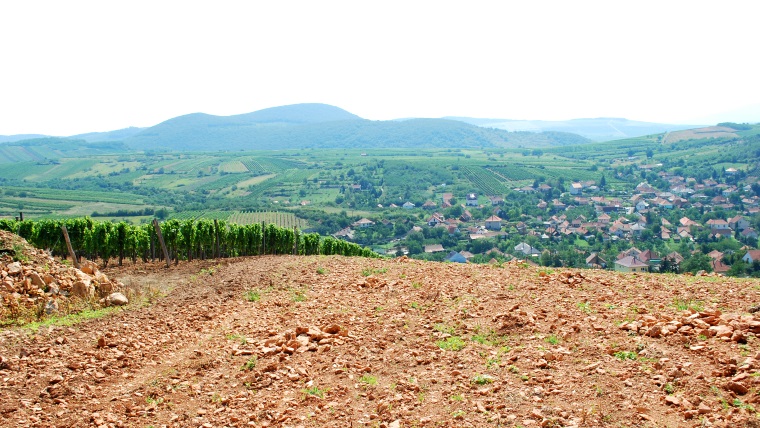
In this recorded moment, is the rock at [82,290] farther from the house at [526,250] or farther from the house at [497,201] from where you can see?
the house at [497,201]

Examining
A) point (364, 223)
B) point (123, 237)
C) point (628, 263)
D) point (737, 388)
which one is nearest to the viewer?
point (737, 388)

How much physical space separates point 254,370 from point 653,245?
6729cm

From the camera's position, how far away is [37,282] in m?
12.2

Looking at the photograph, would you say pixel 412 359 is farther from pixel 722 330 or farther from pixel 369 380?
pixel 722 330

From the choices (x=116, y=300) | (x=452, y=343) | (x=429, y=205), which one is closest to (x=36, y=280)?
(x=116, y=300)

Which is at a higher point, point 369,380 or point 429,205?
point 369,380

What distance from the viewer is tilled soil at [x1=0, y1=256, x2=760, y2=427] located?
6539 millimetres

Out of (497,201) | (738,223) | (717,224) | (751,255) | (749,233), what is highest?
(751,255)

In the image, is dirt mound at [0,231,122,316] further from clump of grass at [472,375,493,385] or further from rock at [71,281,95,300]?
clump of grass at [472,375,493,385]

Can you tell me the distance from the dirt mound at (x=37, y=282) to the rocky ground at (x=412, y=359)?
1.38m

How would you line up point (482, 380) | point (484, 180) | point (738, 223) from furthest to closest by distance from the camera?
point (484, 180)
point (738, 223)
point (482, 380)

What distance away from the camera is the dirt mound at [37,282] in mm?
11312

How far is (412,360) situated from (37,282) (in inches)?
374

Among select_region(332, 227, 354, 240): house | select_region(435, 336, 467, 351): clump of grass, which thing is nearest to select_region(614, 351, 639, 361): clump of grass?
select_region(435, 336, 467, 351): clump of grass
